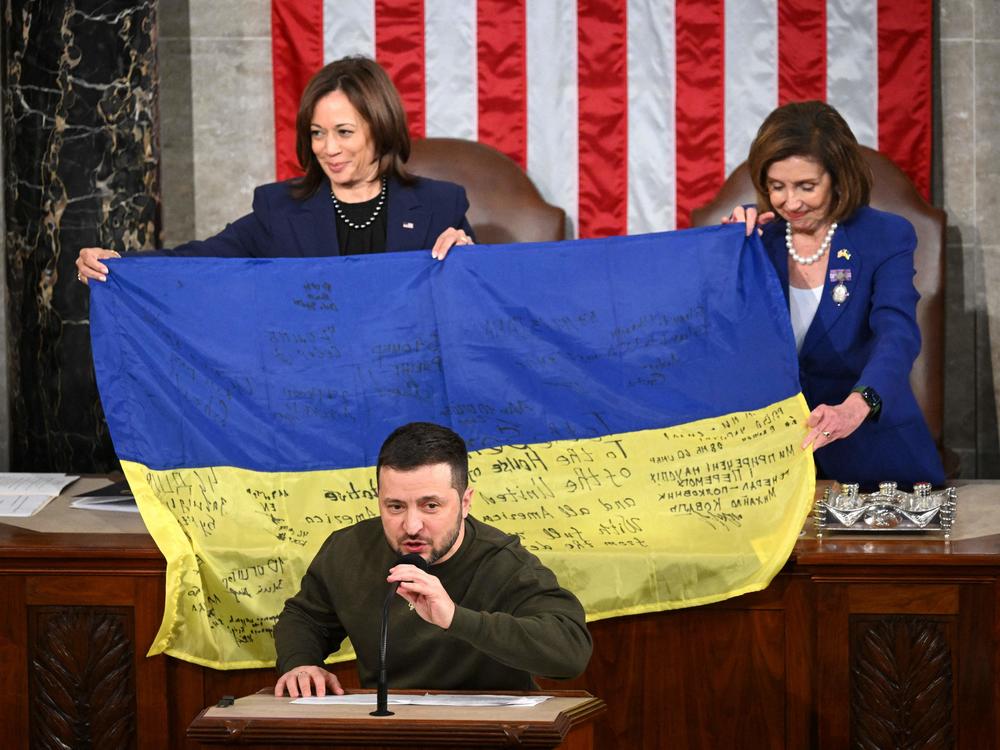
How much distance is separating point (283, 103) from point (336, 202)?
1.87 metres

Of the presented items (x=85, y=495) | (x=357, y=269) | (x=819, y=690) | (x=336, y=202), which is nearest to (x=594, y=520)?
(x=819, y=690)

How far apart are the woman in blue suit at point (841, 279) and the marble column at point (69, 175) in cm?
270

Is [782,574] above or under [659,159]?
under

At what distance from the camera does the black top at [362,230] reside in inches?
175

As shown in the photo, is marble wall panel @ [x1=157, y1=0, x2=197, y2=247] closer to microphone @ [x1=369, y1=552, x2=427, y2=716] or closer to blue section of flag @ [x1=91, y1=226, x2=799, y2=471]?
blue section of flag @ [x1=91, y1=226, x2=799, y2=471]

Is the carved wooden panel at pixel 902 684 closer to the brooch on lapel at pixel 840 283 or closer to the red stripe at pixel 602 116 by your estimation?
the brooch on lapel at pixel 840 283

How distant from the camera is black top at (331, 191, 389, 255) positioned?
14.6 ft

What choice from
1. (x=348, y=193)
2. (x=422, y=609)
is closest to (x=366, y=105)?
(x=348, y=193)

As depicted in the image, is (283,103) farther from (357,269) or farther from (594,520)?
(594,520)

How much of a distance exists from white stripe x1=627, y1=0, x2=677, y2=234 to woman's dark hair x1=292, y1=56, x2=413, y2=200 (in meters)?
1.99

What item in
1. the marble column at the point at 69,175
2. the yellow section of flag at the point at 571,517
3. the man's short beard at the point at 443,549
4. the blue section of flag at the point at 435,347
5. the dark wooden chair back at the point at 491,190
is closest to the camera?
the man's short beard at the point at 443,549

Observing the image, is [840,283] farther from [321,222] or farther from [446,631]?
[446,631]

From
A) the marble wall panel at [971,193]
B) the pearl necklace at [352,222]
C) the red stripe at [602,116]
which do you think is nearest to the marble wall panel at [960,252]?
the marble wall panel at [971,193]

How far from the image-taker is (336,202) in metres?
4.46
